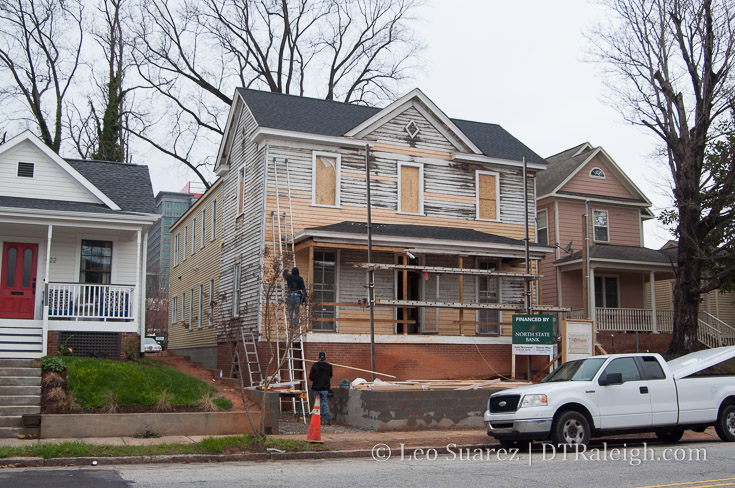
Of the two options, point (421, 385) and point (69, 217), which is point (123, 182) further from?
point (421, 385)

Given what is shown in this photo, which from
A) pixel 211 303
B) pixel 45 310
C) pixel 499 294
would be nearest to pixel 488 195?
pixel 499 294

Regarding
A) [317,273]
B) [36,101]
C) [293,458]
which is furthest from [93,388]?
[36,101]

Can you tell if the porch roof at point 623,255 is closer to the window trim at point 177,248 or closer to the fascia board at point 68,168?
the fascia board at point 68,168

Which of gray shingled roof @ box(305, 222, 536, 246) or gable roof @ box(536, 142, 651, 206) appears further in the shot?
gable roof @ box(536, 142, 651, 206)

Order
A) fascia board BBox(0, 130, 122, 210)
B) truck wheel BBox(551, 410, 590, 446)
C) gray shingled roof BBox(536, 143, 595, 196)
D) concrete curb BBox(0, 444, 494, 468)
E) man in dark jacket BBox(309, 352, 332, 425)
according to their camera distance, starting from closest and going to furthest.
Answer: concrete curb BBox(0, 444, 494, 468), truck wheel BBox(551, 410, 590, 446), man in dark jacket BBox(309, 352, 332, 425), fascia board BBox(0, 130, 122, 210), gray shingled roof BBox(536, 143, 595, 196)

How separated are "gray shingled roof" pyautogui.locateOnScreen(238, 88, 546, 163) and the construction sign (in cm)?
741

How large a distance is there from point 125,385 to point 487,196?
552 inches

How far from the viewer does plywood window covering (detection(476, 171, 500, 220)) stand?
24781mm

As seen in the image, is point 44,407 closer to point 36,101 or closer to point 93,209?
point 93,209

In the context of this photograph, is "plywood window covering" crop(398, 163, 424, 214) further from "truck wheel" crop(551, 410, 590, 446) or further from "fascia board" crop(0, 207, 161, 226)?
"truck wheel" crop(551, 410, 590, 446)

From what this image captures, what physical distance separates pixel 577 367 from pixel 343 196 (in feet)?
35.4

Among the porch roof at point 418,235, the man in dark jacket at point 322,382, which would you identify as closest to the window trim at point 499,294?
the porch roof at point 418,235

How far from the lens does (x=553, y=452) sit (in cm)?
1253

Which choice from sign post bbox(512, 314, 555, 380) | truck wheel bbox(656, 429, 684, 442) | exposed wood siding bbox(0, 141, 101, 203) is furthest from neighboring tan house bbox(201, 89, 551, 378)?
truck wheel bbox(656, 429, 684, 442)
